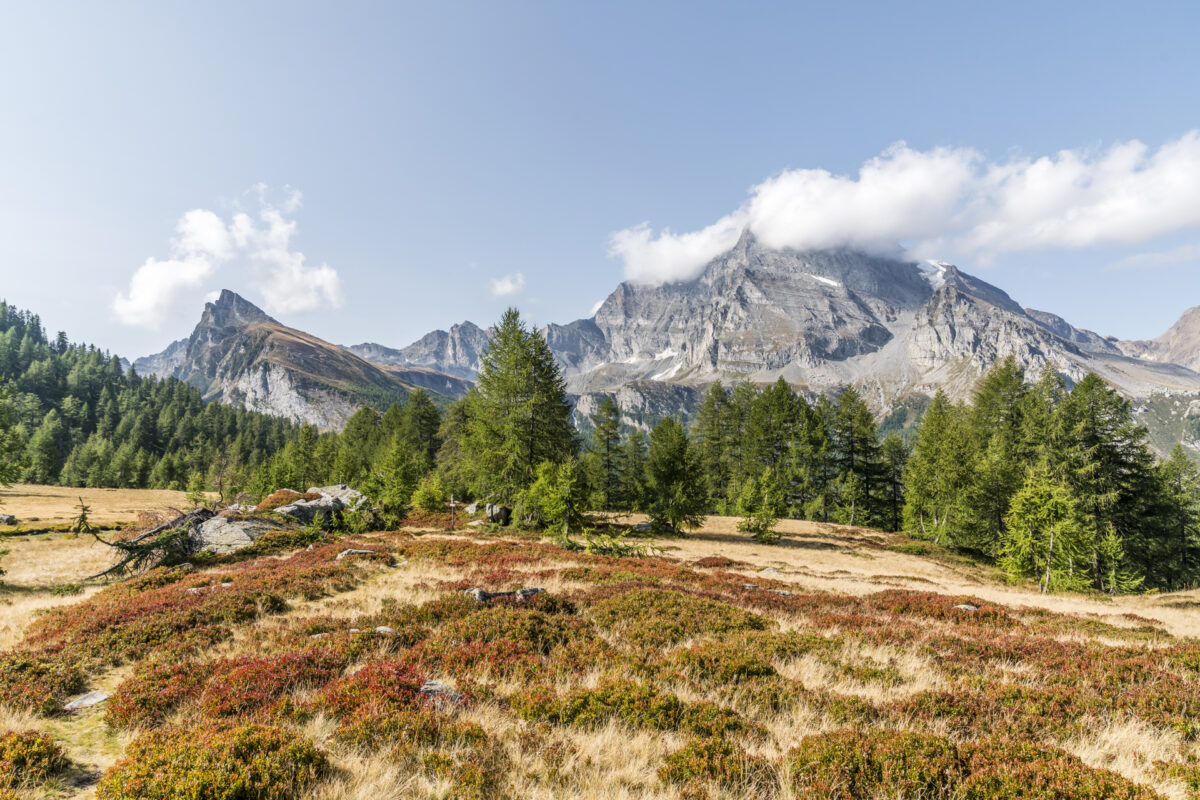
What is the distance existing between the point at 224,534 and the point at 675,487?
27.3m

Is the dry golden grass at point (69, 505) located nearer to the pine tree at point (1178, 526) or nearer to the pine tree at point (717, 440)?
the pine tree at point (717, 440)

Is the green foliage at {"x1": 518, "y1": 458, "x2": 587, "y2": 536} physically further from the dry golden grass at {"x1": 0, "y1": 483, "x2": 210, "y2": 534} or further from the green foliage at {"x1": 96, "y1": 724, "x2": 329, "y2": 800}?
the dry golden grass at {"x1": 0, "y1": 483, "x2": 210, "y2": 534}

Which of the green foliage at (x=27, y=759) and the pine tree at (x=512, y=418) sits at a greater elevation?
the pine tree at (x=512, y=418)

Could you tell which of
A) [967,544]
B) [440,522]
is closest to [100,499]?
[440,522]

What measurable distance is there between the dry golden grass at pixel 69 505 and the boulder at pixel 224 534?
8.97 metres

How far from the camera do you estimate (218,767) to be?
14.9 feet

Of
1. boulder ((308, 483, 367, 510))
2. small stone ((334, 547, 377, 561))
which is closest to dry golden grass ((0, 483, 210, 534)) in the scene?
boulder ((308, 483, 367, 510))

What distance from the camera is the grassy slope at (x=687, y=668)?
18.2ft

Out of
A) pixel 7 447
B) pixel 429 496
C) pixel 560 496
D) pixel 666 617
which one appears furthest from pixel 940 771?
pixel 429 496

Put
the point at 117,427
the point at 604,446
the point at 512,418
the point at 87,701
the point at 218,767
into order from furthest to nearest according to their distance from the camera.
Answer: the point at 117,427
the point at 604,446
the point at 512,418
the point at 87,701
the point at 218,767

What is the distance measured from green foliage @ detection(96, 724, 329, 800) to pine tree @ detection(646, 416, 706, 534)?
31605 mm

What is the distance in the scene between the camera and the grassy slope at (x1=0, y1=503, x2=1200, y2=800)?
5.54 m

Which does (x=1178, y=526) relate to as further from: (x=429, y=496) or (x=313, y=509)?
(x=313, y=509)

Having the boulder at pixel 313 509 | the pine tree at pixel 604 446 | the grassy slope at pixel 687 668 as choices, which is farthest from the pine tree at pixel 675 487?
the boulder at pixel 313 509
